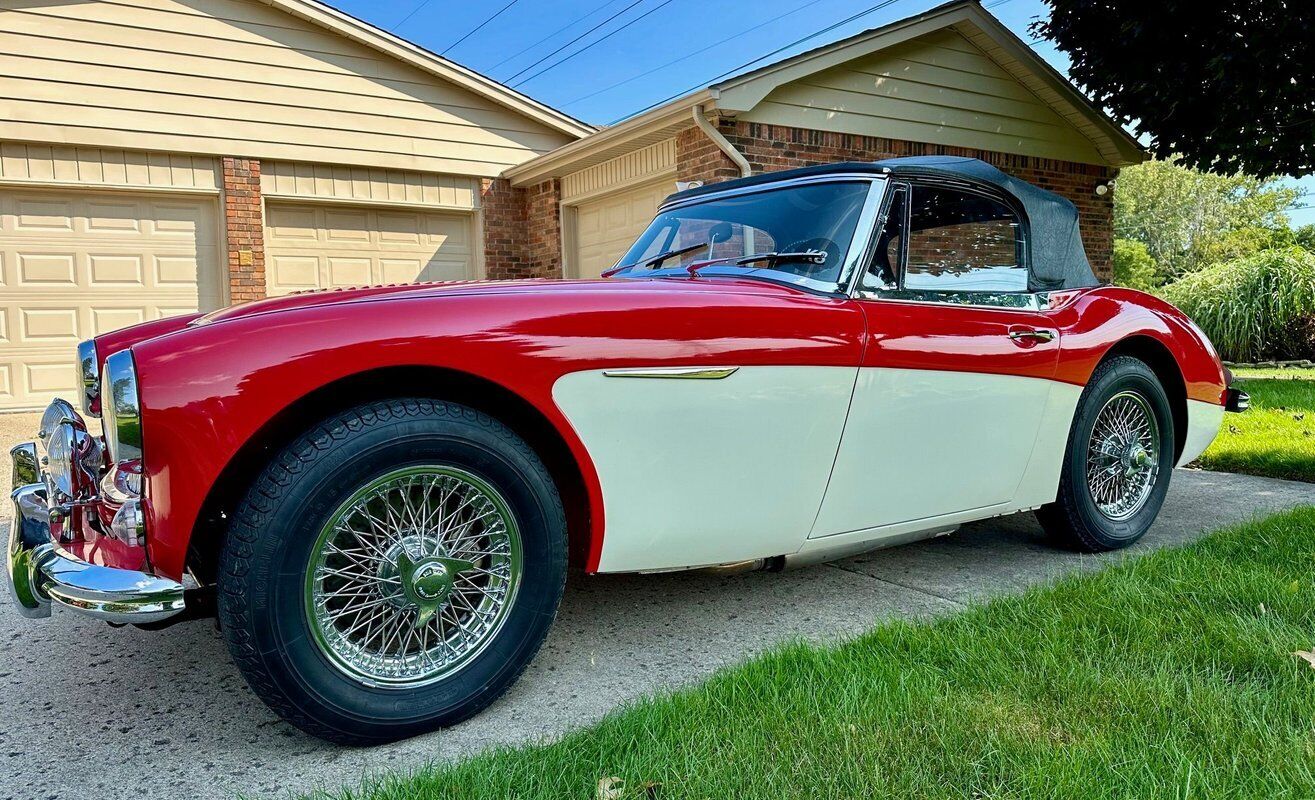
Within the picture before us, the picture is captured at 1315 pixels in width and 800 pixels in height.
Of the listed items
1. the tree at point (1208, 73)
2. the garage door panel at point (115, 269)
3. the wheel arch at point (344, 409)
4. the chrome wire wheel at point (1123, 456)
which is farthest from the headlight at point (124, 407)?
the tree at point (1208, 73)

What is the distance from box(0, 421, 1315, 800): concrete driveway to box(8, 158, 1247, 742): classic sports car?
0.15 m

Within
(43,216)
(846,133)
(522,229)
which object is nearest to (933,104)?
(846,133)

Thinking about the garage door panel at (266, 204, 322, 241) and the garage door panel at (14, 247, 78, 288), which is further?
the garage door panel at (266, 204, 322, 241)

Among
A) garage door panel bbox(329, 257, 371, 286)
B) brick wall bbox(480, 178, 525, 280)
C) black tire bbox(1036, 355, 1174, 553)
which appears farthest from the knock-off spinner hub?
brick wall bbox(480, 178, 525, 280)

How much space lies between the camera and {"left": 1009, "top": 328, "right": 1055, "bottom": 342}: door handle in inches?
125

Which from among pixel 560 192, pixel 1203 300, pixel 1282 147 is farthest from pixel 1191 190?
pixel 560 192

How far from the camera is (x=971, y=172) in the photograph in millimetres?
3330

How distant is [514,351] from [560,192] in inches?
350

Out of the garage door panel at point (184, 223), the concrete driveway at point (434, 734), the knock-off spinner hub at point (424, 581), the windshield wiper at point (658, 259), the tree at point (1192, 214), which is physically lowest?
the concrete driveway at point (434, 734)

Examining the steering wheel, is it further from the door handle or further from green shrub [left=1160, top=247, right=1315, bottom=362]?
green shrub [left=1160, top=247, right=1315, bottom=362]

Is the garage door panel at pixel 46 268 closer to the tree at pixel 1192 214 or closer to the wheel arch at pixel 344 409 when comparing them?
the wheel arch at pixel 344 409

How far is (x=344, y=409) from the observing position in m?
2.09

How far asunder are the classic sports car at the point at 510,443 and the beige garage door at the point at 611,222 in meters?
6.33

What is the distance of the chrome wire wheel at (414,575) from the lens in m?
2.07
